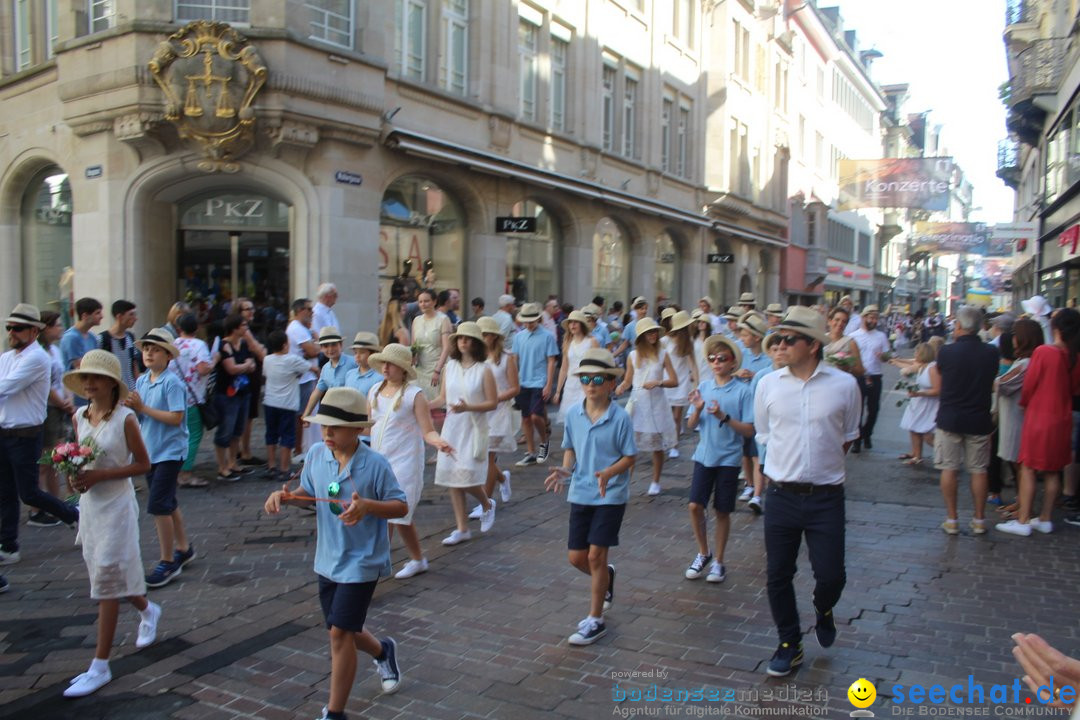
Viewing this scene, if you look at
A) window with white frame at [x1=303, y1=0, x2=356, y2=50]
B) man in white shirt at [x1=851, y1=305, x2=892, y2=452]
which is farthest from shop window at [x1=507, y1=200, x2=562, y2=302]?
man in white shirt at [x1=851, y1=305, x2=892, y2=452]

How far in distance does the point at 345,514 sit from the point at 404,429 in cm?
243

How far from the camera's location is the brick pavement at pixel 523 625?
4.44m

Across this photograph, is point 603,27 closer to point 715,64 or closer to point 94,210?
point 715,64

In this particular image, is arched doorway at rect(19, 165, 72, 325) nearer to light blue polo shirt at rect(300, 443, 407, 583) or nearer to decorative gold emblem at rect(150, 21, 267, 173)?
decorative gold emblem at rect(150, 21, 267, 173)

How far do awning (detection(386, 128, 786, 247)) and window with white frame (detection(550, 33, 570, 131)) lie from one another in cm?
161

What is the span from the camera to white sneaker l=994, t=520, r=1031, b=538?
771cm

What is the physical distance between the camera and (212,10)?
13602mm

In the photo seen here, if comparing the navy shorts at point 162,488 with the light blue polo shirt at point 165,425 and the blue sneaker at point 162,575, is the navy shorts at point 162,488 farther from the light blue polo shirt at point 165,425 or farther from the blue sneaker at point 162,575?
the blue sneaker at point 162,575

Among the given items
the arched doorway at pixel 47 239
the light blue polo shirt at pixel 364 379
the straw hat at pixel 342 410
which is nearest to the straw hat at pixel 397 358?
the light blue polo shirt at pixel 364 379

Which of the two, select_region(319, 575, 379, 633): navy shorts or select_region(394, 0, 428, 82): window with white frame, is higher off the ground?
select_region(394, 0, 428, 82): window with white frame

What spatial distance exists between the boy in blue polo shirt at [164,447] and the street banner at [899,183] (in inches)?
1000

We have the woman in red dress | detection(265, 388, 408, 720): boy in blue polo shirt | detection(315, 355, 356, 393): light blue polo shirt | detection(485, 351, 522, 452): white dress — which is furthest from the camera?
detection(485, 351, 522, 452): white dress

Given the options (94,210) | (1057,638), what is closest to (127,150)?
(94,210)

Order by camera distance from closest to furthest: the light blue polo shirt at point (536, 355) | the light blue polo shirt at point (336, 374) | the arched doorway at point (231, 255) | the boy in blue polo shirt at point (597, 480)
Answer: the boy in blue polo shirt at point (597, 480)
the light blue polo shirt at point (336, 374)
the light blue polo shirt at point (536, 355)
the arched doorway at point (231, 255)
